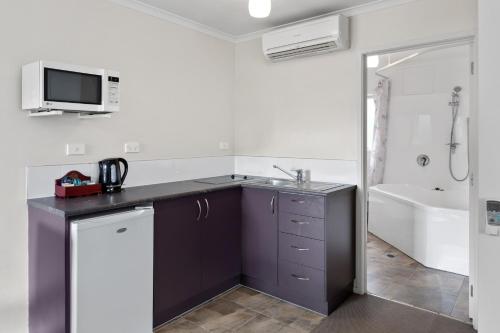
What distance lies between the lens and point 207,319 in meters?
2.58

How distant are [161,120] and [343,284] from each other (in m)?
2.09

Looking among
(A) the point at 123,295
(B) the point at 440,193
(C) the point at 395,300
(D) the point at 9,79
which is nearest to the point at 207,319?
(A) the point at 123,295

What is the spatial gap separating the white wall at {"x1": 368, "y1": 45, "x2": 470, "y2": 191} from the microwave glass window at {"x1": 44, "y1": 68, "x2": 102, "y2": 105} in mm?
4062

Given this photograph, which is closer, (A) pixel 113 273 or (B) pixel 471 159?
(A) pixel 113 273

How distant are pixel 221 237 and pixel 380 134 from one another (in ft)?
11.2

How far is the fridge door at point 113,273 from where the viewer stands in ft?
6.16

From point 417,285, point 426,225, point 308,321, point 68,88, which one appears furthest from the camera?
point 426,225

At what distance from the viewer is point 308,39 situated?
3.04 m

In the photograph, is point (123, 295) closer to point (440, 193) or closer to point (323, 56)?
point (323, 56)

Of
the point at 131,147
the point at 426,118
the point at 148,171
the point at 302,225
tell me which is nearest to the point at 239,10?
the point at 131,147

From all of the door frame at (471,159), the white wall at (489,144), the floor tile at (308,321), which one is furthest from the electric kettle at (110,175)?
the white wall at (489,144)

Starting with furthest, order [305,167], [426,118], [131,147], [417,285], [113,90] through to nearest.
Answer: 1. [426,118]
2. [305,167]
3. [417,285]
4. [131,147]
5. [113,90]

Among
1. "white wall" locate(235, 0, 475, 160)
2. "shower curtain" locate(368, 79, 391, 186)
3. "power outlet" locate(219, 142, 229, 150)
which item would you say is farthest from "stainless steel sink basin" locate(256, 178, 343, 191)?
"shower curtain" locate(368, 79, 391, 186)

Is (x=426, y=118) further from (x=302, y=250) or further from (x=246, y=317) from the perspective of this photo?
(x=246, y=317)
